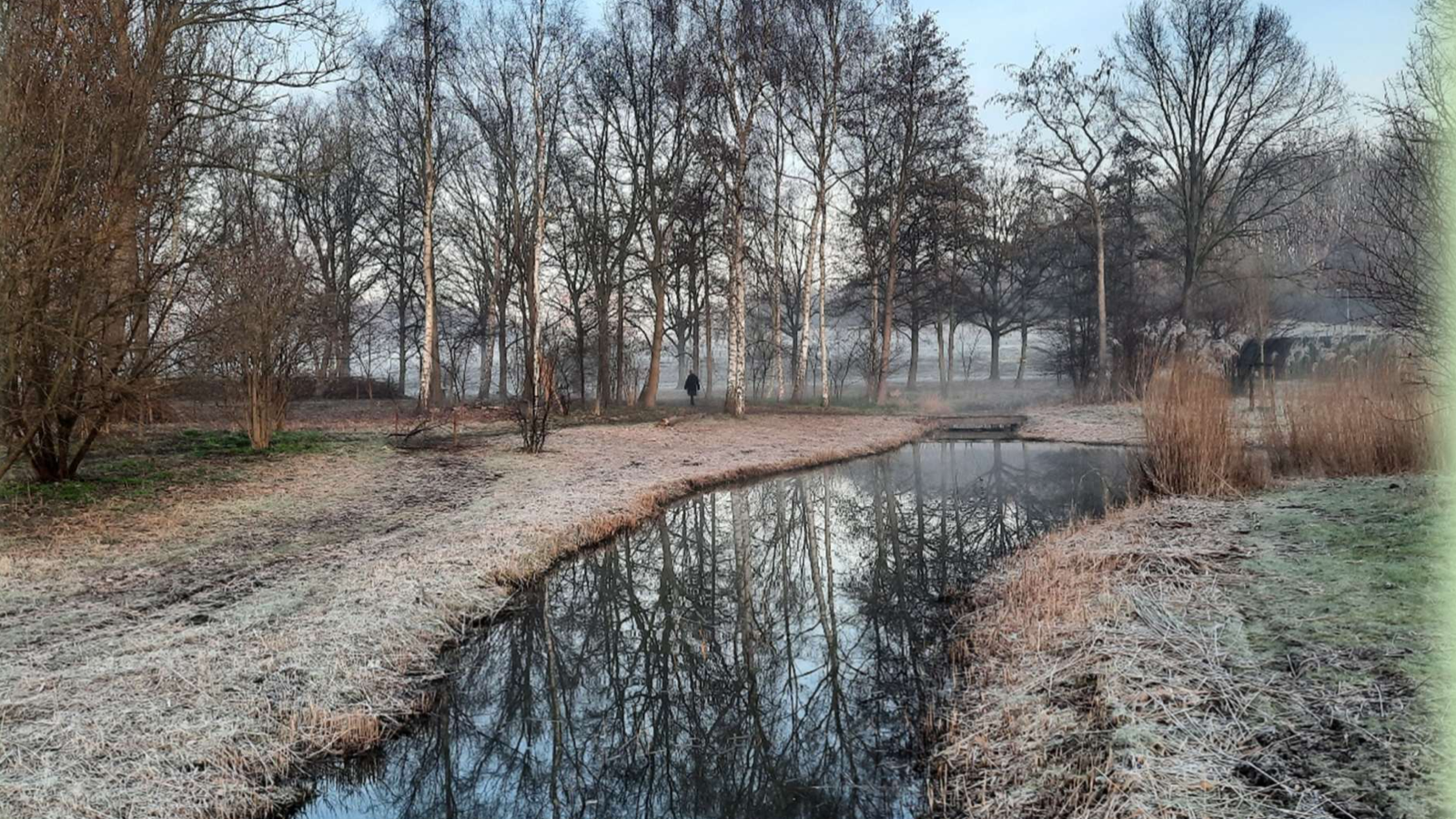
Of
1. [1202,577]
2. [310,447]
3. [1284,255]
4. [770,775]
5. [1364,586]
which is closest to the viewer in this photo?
[770,775]

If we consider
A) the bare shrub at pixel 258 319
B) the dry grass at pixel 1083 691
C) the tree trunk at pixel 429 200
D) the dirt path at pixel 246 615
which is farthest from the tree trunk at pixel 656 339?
the dry grass at pixel 1083 691

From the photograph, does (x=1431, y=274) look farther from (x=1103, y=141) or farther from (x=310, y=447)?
(x=1103, y=141)

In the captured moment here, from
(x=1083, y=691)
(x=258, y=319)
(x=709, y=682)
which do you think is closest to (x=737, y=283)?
(x=258, y=319)

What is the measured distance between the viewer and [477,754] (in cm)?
427

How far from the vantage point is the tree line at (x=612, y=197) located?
711 centimetres

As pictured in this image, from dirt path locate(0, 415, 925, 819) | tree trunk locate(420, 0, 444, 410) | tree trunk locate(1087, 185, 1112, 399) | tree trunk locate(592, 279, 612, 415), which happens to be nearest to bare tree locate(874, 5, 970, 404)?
tree trunk locate(1087, 185, 1112, 399)

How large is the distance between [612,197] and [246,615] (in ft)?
73.0

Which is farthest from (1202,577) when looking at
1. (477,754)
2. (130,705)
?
(130,705)

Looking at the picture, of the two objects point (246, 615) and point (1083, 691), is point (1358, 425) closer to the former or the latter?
point (1083, 691)

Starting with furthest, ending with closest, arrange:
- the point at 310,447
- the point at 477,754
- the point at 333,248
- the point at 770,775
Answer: the point at 333,248
the point at 310,447
the point at 477,754
the point at 770,775

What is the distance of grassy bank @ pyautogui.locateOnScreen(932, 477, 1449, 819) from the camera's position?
9.53ft

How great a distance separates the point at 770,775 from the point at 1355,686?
2.56 metres

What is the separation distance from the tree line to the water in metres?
4.63

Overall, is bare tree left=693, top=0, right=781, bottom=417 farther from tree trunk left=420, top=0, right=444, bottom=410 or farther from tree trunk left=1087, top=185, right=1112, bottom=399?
tree trunk left=1087, top=185, right=1112, bottom=399
